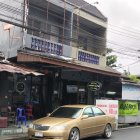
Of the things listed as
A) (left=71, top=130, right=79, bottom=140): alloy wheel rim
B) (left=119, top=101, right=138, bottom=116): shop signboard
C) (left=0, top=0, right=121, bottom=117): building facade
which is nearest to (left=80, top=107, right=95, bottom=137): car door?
(left=71, top=130, right=79, bottom=140): alloy wheel rim

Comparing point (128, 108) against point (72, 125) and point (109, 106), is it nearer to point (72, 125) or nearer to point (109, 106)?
point (109, 106)

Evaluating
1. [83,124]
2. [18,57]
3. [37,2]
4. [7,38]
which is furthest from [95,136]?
[37,2]

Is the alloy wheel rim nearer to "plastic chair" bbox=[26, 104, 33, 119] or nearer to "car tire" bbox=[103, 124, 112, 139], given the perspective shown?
"car tire" bbox=[103, 124, 112, 139]

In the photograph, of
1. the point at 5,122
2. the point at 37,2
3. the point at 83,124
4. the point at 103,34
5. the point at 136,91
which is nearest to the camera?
the point at 83,124

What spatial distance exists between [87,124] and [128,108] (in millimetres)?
9872

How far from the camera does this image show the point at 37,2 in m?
23.7

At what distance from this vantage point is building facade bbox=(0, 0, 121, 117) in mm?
21328

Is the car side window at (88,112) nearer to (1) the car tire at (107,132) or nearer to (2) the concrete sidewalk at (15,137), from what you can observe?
(1) the car tire at (107,132)

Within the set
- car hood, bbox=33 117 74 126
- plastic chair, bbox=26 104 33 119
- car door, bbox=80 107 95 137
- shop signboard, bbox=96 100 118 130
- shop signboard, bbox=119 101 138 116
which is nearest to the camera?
car hood, bbox=33 117 74 126

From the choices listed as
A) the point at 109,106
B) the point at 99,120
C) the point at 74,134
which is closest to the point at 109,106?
the point at 109,106

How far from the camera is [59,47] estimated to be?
2395 cm

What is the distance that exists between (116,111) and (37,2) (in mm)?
7948

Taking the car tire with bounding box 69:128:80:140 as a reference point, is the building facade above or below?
above

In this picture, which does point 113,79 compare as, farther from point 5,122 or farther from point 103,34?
point 5,122
